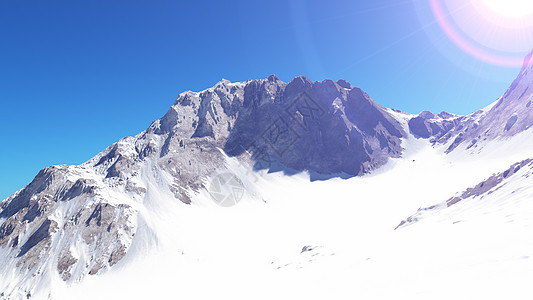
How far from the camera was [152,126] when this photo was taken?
5369 inches

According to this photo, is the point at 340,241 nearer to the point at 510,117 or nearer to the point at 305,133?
the point at 305,133

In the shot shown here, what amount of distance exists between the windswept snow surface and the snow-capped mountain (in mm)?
226

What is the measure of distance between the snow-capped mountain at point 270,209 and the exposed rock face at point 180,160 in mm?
586

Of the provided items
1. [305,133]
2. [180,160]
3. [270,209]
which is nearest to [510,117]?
[305,133]

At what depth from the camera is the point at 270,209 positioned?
350 ft

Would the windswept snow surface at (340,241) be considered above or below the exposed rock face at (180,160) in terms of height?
below

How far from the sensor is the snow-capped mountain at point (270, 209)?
19009mm

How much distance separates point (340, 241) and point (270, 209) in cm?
6745

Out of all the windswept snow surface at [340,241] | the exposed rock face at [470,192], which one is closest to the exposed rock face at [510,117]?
the windswept snow surface at [340,241]

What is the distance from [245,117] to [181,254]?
349ft

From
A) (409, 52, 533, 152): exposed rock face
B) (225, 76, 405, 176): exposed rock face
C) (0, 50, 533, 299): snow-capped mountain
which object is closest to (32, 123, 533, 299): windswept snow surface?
(0, 50, 533, 299): snow-capped mountain

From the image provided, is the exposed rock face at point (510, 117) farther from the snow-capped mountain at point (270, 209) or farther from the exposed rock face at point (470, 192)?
the exposed rock face at point (470, 192)

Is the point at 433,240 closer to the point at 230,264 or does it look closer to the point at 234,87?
the point at 230,264

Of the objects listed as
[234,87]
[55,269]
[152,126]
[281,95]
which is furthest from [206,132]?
[55,269]
